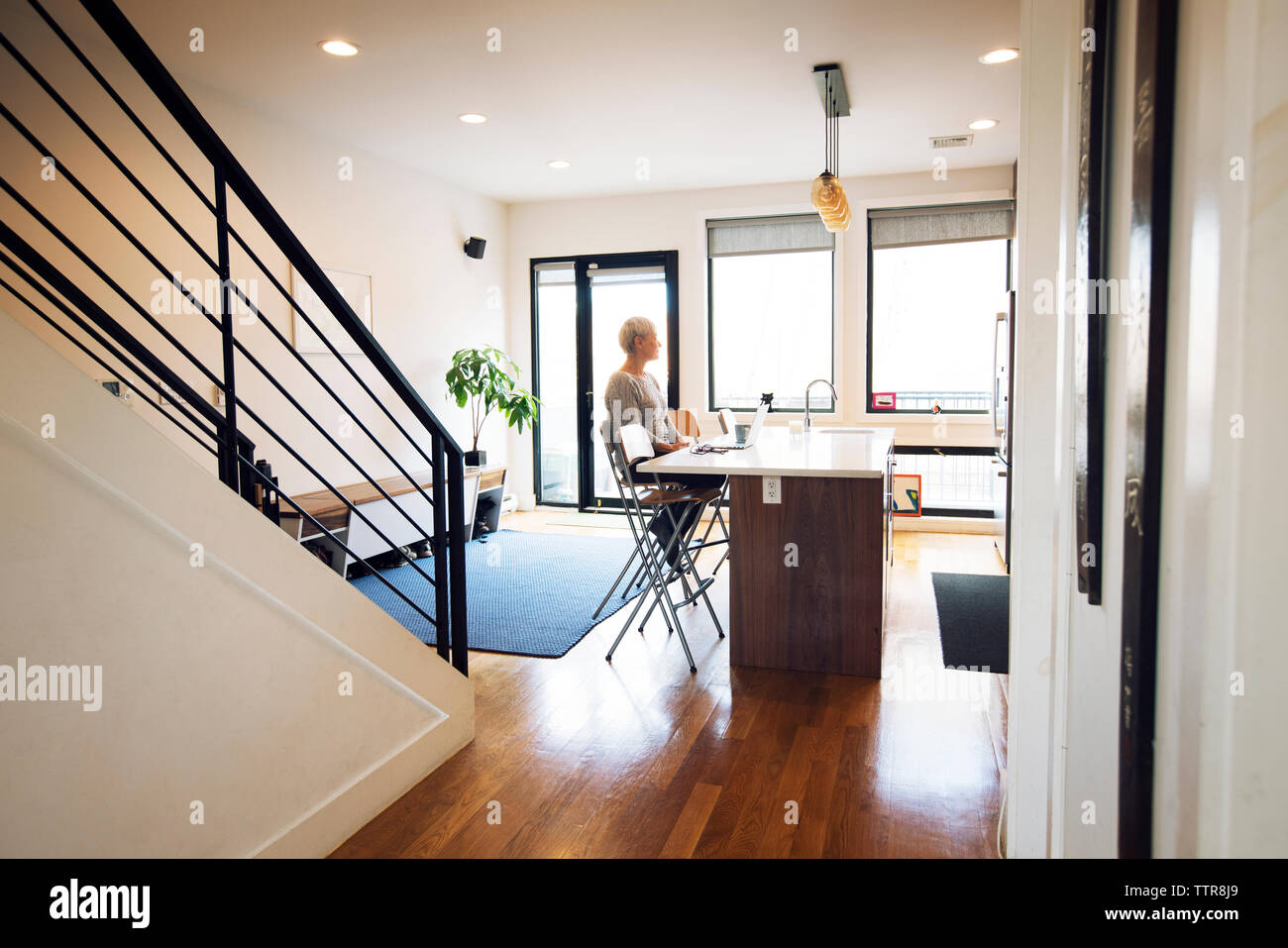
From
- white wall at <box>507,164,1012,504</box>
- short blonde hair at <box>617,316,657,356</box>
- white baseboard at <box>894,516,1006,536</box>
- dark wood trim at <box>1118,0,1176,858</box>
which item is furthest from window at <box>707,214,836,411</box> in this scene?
dark wood trim at <box>1118,0,1176,858</box>

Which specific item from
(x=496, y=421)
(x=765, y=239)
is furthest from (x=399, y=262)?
(x=765, y=239)

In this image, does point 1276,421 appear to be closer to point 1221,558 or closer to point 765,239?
point 1221,558

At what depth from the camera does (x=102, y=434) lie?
5.15 feet

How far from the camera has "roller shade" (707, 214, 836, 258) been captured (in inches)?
261

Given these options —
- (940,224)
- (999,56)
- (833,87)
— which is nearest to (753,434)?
(833,87)

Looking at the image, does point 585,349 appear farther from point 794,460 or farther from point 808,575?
point 808,575

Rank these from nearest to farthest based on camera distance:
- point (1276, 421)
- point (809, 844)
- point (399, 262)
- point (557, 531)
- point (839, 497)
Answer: point (1276, 421)
point (809, 844)
point (839, 497)
point (399, 262)
point (557, 531)

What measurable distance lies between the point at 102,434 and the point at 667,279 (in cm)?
571

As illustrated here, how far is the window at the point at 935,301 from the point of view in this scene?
6258 millimetres

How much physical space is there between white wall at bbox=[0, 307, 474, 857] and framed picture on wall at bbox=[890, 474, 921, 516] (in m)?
5.10

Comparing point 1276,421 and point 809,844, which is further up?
point 1276,421

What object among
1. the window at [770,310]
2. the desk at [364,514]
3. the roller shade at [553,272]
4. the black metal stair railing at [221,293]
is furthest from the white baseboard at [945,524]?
the black metal stair railing at [221,293]

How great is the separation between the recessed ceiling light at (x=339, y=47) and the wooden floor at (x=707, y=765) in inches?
111

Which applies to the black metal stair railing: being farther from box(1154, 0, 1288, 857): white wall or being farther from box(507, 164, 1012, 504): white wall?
box(507, 164, 1012, 504): white wall
